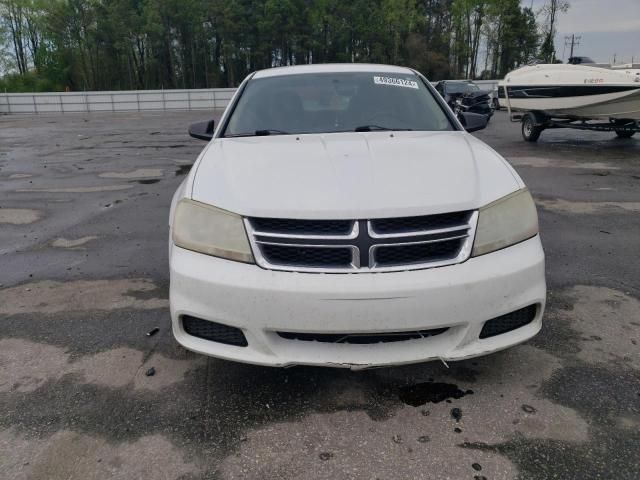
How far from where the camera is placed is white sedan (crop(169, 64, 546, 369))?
2086 mm

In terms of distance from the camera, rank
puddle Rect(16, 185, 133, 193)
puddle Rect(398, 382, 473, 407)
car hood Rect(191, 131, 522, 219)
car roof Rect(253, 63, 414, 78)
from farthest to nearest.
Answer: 1. puddle Rect(16, 185, 133, 193)
2. car roof Rect(253, 63, 414, 78)
3. puddle Rect(398, 382, 473, 407)
4. car hood Rect(191, 131, 522, 219)

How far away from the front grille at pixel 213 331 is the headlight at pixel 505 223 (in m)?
1.06

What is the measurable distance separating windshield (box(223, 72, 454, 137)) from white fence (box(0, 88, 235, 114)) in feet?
106

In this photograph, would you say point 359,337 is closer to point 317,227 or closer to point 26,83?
→ point 317,227

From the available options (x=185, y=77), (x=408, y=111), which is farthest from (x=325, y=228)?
(x=185, y=77)

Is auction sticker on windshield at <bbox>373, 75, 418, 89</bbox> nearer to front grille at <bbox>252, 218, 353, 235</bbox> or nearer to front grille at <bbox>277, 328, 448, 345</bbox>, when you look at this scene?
front grille at <bbox>252, 218, 353, 235</bbox>

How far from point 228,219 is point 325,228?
440mm

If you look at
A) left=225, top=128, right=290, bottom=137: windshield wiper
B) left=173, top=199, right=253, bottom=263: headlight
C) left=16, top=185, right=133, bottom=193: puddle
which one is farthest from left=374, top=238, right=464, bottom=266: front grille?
left=16, top=185, right=133, bottom=193: puddle

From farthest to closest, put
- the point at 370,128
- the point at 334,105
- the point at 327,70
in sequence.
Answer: the point at 327,70 < the point at 334,105 < the point at 370,128

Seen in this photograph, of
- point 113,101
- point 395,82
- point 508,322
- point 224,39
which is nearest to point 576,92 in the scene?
point 395,82

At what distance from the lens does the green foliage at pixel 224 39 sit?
5531cm

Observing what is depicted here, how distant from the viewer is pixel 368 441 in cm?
212

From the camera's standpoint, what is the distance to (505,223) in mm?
2342

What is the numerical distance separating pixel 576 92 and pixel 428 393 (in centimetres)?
1044
